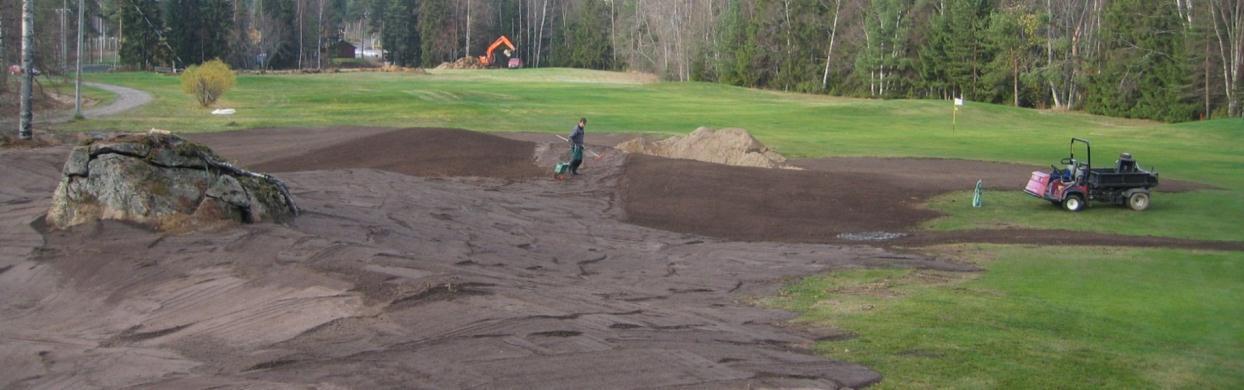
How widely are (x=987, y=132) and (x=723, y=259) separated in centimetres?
4075

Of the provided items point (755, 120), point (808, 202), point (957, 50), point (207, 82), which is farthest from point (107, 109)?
point (957, 50)

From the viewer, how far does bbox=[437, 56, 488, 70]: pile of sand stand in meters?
141

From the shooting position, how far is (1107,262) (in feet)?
65.5

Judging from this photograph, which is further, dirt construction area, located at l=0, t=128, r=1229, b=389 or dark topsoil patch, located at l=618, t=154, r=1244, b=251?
dark topsoil patch, located at l=618, t=154, r=1244, b=251

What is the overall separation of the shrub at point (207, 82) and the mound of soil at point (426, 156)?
84.2ft

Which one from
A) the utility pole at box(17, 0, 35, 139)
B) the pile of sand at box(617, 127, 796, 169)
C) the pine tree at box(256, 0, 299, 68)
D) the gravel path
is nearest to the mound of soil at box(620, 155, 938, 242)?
the pile of sand at box(617, 127, 796, 169)

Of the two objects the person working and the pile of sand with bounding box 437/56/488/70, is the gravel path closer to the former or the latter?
the person working

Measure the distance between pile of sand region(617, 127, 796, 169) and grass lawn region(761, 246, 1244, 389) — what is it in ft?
50.5

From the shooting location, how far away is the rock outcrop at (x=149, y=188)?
1645 centimetres

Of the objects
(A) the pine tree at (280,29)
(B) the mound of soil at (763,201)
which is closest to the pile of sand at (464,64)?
(A) the pine tree at (280,29)

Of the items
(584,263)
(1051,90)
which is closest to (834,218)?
(584,263)

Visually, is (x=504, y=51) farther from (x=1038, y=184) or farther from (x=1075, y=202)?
(x=1075, y=202)

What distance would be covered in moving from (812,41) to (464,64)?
56510 millimetres

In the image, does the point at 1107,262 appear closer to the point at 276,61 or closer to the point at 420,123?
the point at 420,123
